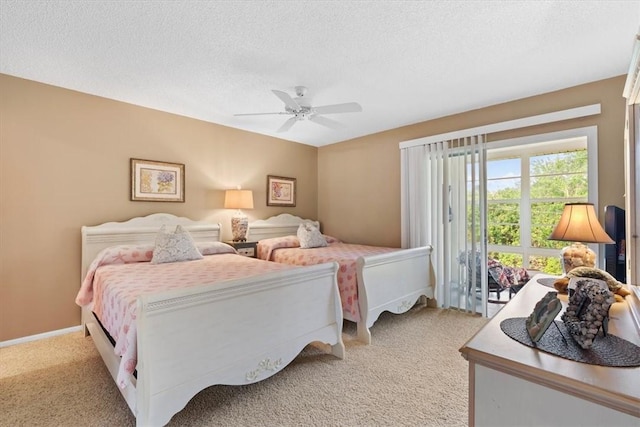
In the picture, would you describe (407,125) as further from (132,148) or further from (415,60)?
(132,148)

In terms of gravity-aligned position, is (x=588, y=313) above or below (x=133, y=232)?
below

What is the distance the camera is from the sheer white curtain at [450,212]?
359cm

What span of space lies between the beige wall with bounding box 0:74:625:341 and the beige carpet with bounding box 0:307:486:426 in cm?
59

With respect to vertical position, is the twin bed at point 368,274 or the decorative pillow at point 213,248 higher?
the decorative pillow at point 213,248

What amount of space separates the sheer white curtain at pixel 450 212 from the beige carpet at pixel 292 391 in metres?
1.10

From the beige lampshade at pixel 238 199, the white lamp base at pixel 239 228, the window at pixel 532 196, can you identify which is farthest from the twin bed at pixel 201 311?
the window at pixel 532 196

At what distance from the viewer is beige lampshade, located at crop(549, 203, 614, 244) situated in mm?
1898

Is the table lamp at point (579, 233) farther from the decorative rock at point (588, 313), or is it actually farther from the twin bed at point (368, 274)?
the twin bed at point (368, 274)

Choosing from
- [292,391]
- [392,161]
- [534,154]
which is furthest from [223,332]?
[534,154]

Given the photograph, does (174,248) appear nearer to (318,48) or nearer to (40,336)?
(40,336)

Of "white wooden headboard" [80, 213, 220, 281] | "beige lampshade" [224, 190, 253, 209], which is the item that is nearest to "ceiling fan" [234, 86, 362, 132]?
"beige lampshade" [224, 190, 253, 209]

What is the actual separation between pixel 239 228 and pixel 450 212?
9.26 feet

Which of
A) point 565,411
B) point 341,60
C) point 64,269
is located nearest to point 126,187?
point 64,269

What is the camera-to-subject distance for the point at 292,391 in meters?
2.10
